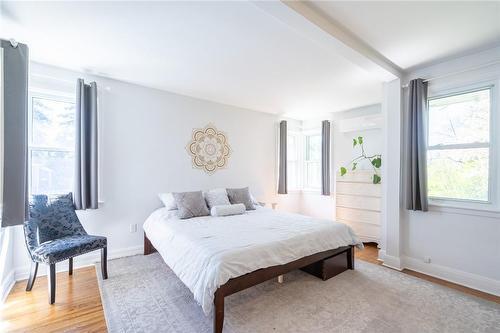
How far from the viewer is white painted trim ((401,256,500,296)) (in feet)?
7.71

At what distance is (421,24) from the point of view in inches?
77.8

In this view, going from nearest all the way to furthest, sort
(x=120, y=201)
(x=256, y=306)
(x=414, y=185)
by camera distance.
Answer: (x=256, y=306) → (x=414, y=185) → (x=120, y=201)

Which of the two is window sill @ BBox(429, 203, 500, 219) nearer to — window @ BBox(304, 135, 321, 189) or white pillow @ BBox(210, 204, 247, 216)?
white pillow @ BBox(210, 204, 247, 216)

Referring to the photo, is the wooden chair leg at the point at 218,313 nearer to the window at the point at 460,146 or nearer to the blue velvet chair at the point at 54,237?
the blue velvet chair at the point at 54,237

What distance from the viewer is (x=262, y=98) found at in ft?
13.1

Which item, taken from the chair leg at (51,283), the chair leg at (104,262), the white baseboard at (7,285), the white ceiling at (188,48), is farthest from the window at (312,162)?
the white baseboard at (7,285)

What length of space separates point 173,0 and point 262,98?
243 cm

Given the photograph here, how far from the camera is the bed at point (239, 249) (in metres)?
1.73

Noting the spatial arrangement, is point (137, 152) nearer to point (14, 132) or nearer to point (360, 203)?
point (14, 132)

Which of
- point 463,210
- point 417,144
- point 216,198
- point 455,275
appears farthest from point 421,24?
point 216,198

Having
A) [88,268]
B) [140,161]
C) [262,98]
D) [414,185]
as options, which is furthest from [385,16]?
[88,268]

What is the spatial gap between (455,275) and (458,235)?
458 millimetres

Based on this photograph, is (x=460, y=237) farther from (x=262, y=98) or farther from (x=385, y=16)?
(x=262, y=98)

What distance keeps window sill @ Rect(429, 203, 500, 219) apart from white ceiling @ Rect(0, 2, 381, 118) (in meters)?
1.83
